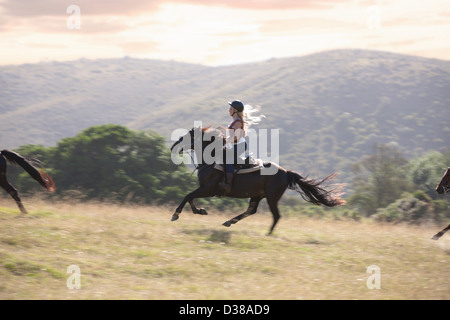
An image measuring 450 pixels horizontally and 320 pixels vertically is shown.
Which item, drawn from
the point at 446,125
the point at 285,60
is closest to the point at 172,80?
the point at 285,60

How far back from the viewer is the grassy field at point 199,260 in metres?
7.26

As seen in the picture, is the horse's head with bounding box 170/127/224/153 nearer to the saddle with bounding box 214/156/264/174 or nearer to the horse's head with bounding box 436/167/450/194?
the saddle with bounding box 214/156/264/174

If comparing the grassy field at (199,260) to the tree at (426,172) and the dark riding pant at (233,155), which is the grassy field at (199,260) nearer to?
the dark riding pant at (233,155)

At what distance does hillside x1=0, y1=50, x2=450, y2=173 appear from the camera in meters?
93.5

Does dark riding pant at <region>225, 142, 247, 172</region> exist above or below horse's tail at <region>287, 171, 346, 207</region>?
above

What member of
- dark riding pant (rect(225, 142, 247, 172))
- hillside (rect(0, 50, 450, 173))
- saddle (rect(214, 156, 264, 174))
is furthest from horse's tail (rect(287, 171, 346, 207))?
hillside (rect(0, 50, 450, 173))

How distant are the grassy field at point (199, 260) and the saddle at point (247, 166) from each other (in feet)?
4.47

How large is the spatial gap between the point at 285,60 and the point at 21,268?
15761 cm

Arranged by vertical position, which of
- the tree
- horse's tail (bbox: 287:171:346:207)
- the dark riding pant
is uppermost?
the dark riding pant

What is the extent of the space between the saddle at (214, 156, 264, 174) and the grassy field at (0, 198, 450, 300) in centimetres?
136

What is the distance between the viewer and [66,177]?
918 inches

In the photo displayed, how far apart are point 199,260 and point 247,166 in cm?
338
